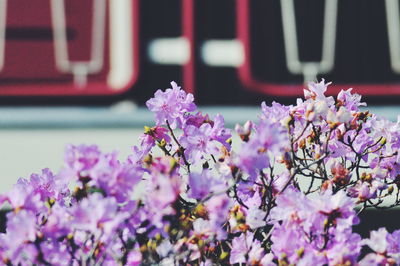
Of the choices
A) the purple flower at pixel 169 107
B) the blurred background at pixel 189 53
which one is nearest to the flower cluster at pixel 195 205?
the purple flower at pixel 169 107

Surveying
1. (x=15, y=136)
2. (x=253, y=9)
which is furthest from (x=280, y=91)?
(x=15, y=136)

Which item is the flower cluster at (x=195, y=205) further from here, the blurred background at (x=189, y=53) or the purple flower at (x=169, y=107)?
the blurred background at (x=189, y=53)

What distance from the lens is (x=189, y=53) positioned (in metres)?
3.78

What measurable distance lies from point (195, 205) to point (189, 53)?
2.63 meters

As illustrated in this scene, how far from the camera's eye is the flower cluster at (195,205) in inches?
46.4

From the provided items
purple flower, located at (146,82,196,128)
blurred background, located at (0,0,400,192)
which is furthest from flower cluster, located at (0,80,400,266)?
blurred background, located at (0,0,400,192)

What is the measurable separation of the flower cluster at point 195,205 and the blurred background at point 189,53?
2220 mm

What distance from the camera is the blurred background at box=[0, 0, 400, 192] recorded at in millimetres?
3793

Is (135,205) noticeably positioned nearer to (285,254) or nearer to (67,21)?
(285,254)

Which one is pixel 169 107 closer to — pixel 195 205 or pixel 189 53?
pixel 195 205

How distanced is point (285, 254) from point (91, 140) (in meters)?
2.43

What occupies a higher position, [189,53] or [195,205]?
[189,53]

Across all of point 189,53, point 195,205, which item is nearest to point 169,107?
point 195,205

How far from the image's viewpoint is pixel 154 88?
152 inches
